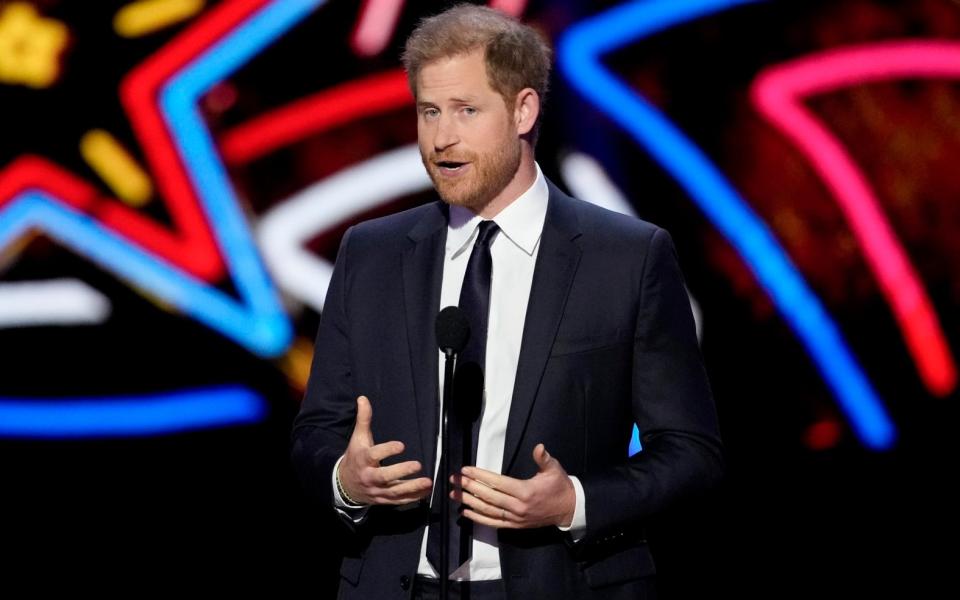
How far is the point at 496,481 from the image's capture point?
5.01 ft

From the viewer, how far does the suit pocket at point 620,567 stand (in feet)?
5.66

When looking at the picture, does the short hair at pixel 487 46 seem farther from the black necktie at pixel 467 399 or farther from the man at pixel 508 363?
the black necktie at pixel 467 399

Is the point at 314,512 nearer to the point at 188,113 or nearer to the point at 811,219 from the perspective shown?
the point at 188,113

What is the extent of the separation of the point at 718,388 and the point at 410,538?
1700mm

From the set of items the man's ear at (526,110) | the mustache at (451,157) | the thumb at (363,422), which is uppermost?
the man's ear at (526,110)

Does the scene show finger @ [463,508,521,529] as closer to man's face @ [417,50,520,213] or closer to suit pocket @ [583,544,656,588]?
suit pocket @ [583,544,656,588]

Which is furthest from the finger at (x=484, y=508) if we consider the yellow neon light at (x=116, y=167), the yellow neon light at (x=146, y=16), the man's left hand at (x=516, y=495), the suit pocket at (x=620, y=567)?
the yellow neon light at (x=146, y=16)

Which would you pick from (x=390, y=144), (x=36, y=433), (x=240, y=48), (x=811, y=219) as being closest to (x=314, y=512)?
(x=36, y=433)

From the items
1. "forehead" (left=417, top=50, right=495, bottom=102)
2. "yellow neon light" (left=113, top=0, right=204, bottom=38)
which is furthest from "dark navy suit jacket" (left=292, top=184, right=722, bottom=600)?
"yellow neon light" (left=113, top=0, right=204, bottom=38)

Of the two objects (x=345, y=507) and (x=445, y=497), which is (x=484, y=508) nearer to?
(x=445, y=497)

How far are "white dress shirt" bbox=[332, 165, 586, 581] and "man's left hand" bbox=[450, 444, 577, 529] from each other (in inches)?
2.8

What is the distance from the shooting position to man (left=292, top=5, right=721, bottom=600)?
5.62ft

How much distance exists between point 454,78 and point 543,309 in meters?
0.40

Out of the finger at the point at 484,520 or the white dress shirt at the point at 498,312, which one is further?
the white dress shirt at the point at 498,312
